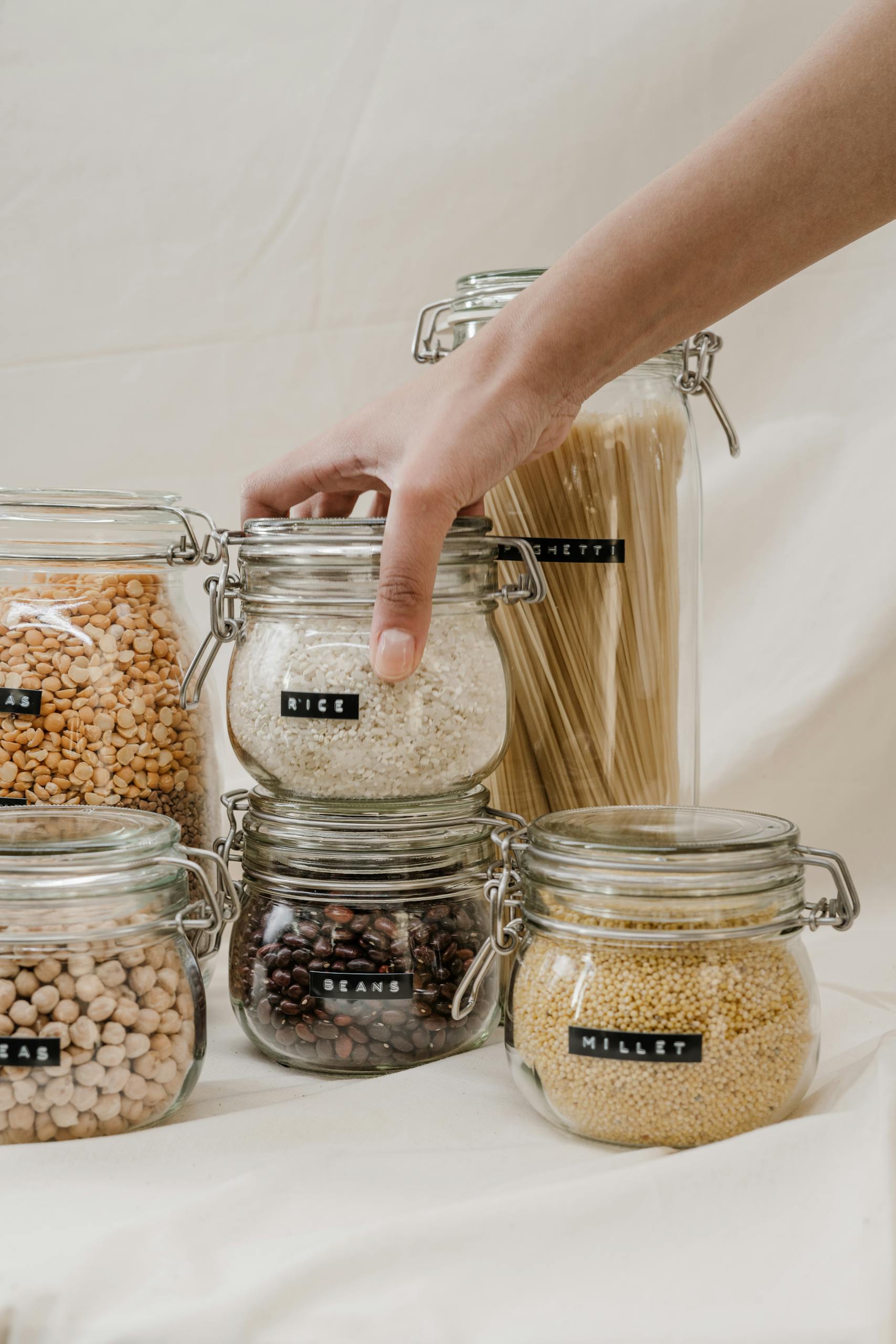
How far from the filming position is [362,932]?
3.24ft

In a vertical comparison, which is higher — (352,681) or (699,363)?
(699,363)

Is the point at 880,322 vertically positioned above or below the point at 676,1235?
above

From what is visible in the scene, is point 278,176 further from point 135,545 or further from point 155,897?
point 155,897

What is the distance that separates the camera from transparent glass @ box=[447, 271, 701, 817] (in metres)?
1.13

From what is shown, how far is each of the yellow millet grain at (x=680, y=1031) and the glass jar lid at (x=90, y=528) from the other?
461mm

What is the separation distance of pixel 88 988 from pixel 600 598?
505 mm

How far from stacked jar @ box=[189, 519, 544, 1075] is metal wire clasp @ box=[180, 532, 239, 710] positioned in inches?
1.3

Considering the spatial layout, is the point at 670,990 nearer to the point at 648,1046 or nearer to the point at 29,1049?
the point at 648,1046

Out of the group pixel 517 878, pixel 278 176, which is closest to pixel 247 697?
pixel 517 878

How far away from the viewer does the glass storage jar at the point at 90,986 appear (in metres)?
0.86

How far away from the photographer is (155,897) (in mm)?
906

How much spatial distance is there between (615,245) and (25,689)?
0.53m

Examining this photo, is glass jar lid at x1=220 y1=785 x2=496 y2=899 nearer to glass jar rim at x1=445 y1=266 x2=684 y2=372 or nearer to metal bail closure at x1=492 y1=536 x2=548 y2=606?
metal bail closure at x1=492 y1=536 x2=548 y2=606

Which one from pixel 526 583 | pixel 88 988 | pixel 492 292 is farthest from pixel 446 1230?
pixel 492 292
